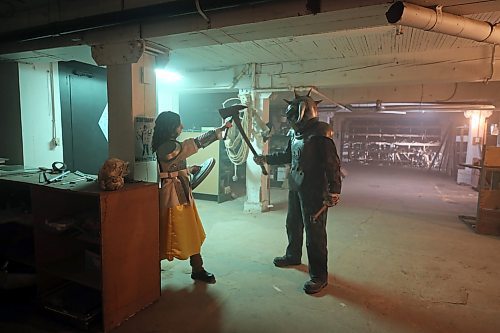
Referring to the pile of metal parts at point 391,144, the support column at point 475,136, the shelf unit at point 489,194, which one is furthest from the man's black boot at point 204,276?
the pile of metal parts at point 391,144

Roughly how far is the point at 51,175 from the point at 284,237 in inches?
97.0

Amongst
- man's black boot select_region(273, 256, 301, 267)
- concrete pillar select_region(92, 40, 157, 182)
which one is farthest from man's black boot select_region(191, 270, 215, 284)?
concrete pillar select_region(92, 40, 157, 182)

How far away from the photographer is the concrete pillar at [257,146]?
477 cm

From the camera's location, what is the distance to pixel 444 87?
547 cm

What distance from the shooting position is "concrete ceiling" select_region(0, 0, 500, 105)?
1920 millimetres

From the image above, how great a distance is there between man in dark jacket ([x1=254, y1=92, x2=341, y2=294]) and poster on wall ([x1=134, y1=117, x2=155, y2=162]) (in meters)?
1.19

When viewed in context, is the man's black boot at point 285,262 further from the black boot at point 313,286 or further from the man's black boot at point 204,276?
the man's black boot at point 204,276

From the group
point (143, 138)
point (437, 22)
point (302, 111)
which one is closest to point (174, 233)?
point (143, 138)

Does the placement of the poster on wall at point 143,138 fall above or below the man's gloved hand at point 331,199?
above

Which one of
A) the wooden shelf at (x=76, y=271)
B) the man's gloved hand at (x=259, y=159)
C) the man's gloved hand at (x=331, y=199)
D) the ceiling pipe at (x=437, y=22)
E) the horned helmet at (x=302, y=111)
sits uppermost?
the ceiling pipe at (x=437, y=22)

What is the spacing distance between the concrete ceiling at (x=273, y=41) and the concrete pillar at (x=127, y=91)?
10 cm

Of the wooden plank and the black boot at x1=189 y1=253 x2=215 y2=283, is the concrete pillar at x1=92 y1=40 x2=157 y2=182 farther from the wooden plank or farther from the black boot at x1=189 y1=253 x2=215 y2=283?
the black boot at x1=189 y1=253 x2=215 y2=283

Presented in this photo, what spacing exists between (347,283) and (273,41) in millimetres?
2408

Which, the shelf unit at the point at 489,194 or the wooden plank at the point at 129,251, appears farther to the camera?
the shelf unit at the point at 489,194
